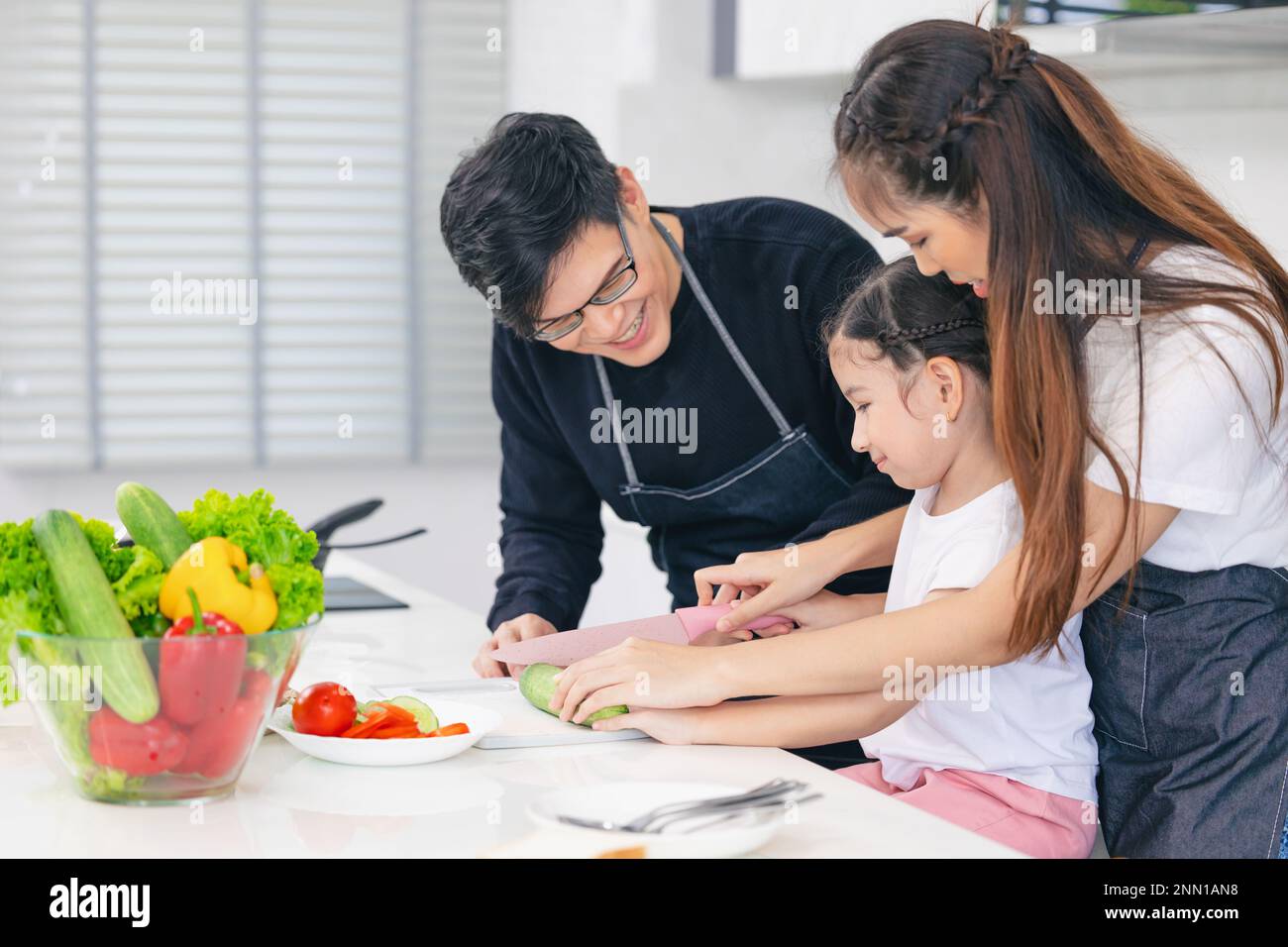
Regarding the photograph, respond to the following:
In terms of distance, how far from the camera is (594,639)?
142cm

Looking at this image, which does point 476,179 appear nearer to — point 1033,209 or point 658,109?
point 1033,209

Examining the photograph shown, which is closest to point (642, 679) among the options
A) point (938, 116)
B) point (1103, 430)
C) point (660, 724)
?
point (660, 724)

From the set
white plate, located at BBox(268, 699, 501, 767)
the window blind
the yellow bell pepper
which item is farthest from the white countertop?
the window blind

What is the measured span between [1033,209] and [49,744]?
3.09 feet

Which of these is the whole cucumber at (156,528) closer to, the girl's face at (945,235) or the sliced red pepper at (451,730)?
the sliced red pepper at (451,730)

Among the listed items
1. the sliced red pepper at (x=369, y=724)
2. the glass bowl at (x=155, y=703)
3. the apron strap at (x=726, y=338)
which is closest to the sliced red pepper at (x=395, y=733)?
the sliced red pepper at (x=369, y=724)

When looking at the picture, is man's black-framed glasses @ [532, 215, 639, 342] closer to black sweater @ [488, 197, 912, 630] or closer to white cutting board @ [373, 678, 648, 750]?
black sweater @ [488, 197, 912, 630]

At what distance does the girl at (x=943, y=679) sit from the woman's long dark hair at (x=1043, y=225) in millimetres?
124

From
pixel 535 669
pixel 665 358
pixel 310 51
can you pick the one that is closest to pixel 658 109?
pixel 310 51

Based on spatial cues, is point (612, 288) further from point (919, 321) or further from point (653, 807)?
point (653, 807)

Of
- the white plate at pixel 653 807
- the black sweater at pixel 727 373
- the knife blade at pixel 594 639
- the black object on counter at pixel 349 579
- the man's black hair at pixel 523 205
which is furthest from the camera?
the black sweater at pixel 727 373

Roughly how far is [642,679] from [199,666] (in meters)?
0.44

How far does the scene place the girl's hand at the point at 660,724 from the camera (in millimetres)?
1287

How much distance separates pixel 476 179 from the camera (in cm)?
157
